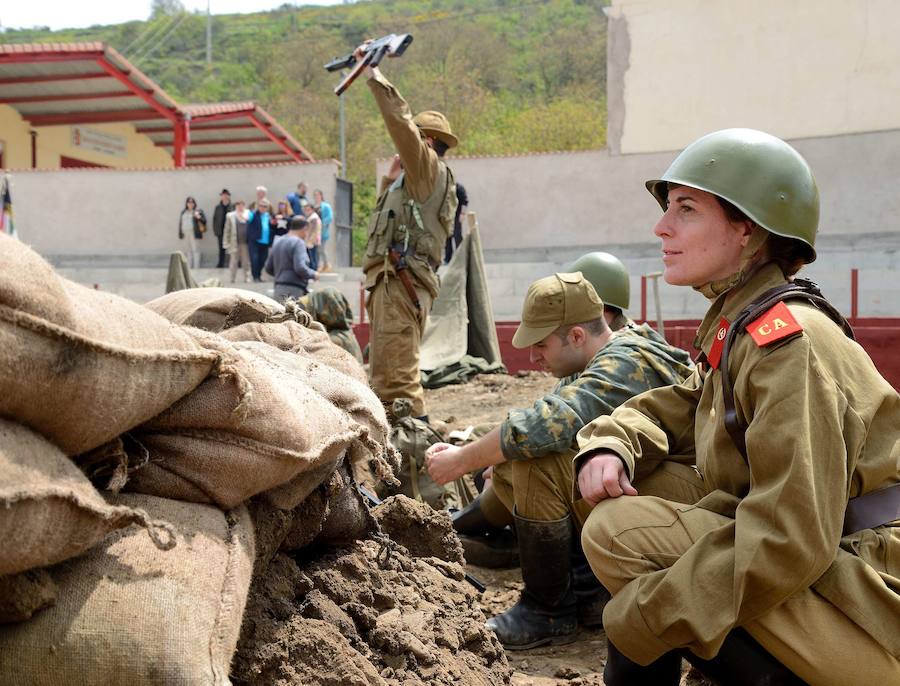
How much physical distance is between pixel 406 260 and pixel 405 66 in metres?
50.9

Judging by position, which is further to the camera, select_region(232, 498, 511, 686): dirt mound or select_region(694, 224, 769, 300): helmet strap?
select_region(694, 224, 769, 300): helmet strap

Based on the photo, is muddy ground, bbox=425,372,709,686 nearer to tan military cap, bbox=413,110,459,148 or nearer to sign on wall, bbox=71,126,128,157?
tan military cap, bbox=413,110,459,148

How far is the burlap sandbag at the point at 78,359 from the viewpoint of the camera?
144 centimetres

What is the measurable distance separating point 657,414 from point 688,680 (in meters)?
0.95

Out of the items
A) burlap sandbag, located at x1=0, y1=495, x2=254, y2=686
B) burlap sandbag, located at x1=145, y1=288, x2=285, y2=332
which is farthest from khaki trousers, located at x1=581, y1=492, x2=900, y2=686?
burlap sandbag, located at x1=145, y1=288, x2=285, y2=332

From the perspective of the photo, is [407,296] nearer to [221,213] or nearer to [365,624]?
[365,624]

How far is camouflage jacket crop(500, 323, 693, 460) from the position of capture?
3.36 m

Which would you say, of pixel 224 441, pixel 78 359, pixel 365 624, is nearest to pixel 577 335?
pixel 365 624

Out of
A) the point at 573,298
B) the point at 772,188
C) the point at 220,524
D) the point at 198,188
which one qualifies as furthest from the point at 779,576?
the point at 198,188

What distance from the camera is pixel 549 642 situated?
3.53 metres

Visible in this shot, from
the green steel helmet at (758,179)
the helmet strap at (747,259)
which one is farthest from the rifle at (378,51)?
the helmet strap at (747,259)

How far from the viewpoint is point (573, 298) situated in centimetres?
371

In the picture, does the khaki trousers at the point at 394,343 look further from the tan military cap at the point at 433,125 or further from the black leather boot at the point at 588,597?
the black leather boot at the point at 588,597

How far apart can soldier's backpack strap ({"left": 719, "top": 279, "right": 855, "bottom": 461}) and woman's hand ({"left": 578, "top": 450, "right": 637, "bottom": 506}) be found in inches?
12.9
